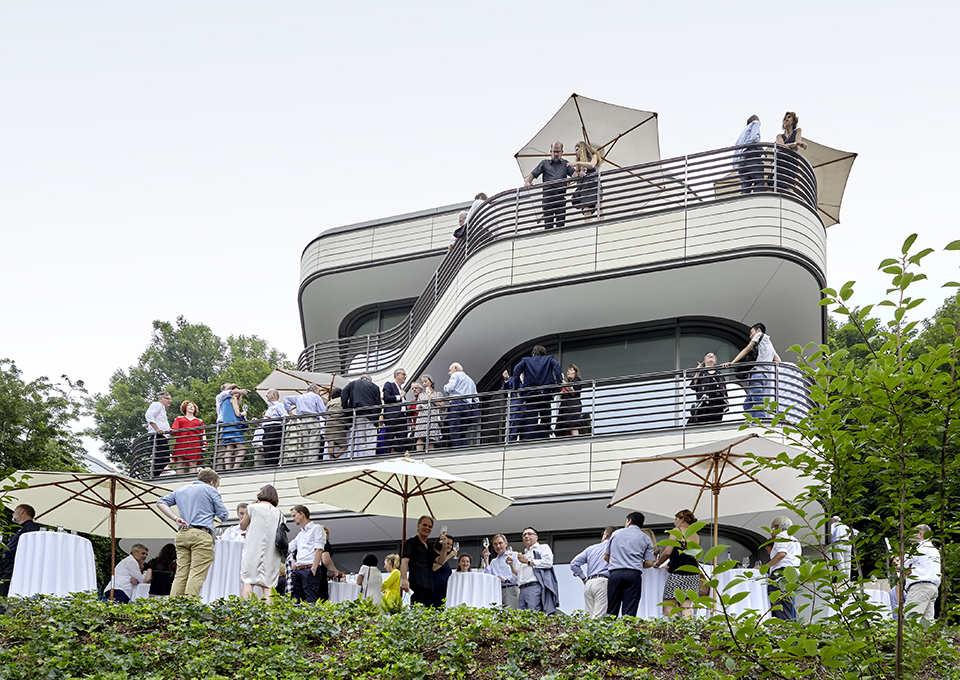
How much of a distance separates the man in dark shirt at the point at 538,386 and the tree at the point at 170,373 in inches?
1278

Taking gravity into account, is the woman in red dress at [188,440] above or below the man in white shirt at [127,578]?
above

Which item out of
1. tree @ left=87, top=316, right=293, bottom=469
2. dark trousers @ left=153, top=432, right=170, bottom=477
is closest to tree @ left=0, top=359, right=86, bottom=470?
dark trousers @ left=153, top=432, right=170, bottom=477

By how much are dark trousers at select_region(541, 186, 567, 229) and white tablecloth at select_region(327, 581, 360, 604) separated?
7498 millimetres

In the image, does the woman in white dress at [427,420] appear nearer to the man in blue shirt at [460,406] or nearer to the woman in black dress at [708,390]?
the man in blue shirt at [460,406]

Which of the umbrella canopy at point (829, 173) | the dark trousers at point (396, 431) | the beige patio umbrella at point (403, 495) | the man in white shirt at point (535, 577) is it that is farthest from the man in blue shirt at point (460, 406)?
the umbrella canopy at point (829, 173)

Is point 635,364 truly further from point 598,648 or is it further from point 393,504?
point 598,648

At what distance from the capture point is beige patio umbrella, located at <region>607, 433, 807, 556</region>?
10977 mm

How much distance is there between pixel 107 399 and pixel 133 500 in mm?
40515

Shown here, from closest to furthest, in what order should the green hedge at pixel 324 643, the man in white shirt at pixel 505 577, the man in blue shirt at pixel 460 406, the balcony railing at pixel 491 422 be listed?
the green hedge at pixel 324 643, the man in white shirt at pixel 505 577, the balcony railing at pixel 491 422, the man in blue shirt at pixel 460 406

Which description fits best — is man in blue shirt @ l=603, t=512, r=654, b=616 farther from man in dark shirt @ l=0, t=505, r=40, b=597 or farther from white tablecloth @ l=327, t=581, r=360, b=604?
man in dark shirt @ l=0, t=505, r=40, b=597

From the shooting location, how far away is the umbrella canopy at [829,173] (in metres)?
18.0

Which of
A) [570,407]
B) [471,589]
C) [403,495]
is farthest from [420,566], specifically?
[570,407]

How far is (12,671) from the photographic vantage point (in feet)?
24.4

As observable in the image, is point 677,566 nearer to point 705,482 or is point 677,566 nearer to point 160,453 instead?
point 705,482
